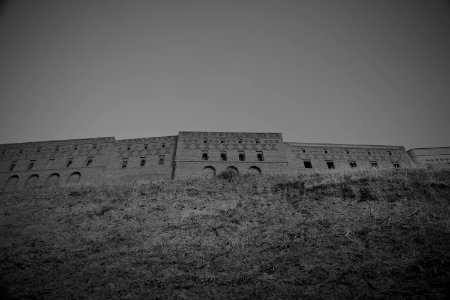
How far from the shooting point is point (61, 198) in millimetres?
19266

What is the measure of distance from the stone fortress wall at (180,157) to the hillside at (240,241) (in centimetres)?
1238

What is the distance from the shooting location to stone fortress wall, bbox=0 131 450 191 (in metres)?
32.0

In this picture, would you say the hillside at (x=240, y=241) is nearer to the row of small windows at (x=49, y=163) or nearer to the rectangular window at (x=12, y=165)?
the row of small windows at (x=49, y=163)

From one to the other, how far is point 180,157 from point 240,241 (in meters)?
21.6

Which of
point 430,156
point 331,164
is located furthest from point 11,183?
point 430,156

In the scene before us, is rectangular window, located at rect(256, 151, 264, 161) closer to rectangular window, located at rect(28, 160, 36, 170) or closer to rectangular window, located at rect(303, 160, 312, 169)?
rectangular window, located at rect(303, 160, 312, 169)

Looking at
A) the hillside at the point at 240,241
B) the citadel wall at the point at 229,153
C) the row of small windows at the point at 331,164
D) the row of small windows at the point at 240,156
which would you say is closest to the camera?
the hillside at the point at 240,241

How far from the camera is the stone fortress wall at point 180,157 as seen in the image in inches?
1261

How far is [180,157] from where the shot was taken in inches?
1271

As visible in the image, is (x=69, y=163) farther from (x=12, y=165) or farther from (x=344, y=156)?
(x=344, y=156)

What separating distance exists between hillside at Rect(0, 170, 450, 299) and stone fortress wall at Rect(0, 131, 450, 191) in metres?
12.4

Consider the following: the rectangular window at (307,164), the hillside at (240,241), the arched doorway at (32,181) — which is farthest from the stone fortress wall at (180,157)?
the hillside at (240,241)

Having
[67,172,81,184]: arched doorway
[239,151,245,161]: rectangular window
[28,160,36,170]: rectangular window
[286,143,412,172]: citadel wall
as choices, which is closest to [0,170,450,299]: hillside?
[67,172,81,184]: arched doorway

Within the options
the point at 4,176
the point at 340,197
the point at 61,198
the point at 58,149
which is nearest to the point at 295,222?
the point at 340,197
